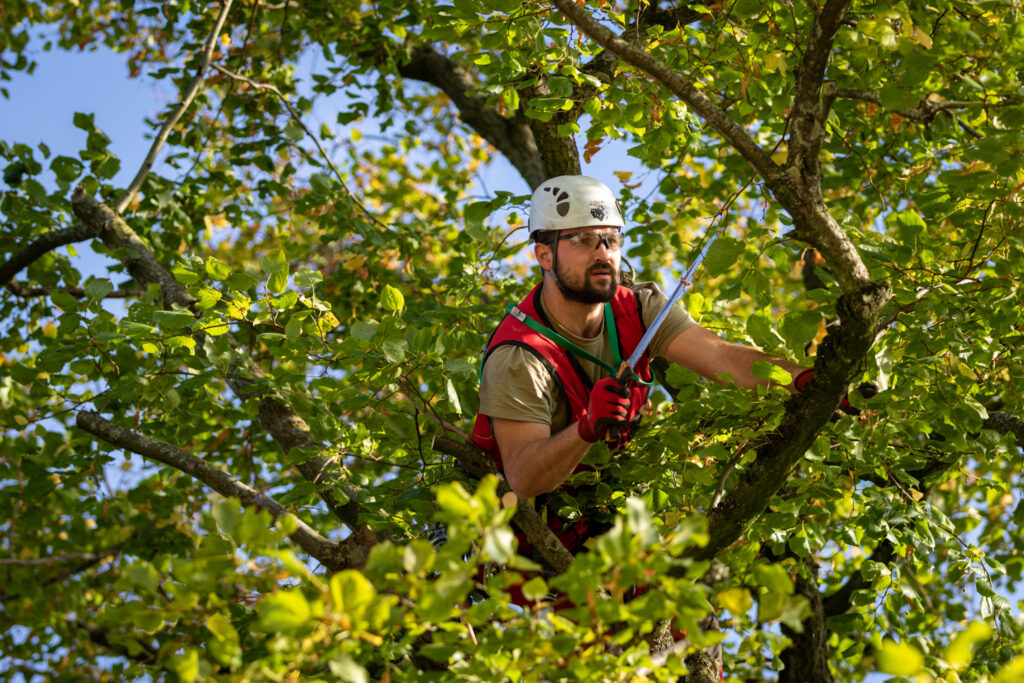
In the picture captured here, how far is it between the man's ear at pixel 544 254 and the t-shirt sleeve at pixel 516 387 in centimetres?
53

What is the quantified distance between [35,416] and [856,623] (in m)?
3.77

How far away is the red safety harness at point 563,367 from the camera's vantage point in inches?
143

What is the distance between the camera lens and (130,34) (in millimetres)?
8297

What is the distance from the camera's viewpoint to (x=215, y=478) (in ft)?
11.9

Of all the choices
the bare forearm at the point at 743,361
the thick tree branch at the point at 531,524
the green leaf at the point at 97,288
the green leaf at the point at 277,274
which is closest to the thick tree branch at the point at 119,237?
the green leaf at the point at 97,288

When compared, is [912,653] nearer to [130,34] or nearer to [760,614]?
[760,614]

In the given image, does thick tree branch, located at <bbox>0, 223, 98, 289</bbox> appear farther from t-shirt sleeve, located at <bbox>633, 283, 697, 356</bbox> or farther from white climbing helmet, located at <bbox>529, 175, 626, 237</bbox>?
t-shirt sleeve, located at <bbox>633, 283, 697, 356</bbox>

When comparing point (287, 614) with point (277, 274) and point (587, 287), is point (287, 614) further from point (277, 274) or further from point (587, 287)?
point (587, 287)

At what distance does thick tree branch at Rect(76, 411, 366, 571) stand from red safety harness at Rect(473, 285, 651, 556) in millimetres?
711

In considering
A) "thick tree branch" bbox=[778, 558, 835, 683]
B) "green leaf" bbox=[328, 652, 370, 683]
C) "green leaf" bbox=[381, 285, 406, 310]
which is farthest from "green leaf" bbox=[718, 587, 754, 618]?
"thick tree branch" bbox=[778, 558, 835, 683]

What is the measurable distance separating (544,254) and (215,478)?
1611 millimetres

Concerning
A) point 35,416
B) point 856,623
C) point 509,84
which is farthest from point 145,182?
point 856,623

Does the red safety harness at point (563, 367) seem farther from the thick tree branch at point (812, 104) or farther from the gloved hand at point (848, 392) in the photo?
the thick tree branch at point (812, 104)

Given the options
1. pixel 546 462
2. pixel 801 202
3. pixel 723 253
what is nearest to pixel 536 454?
pixel 546 462
